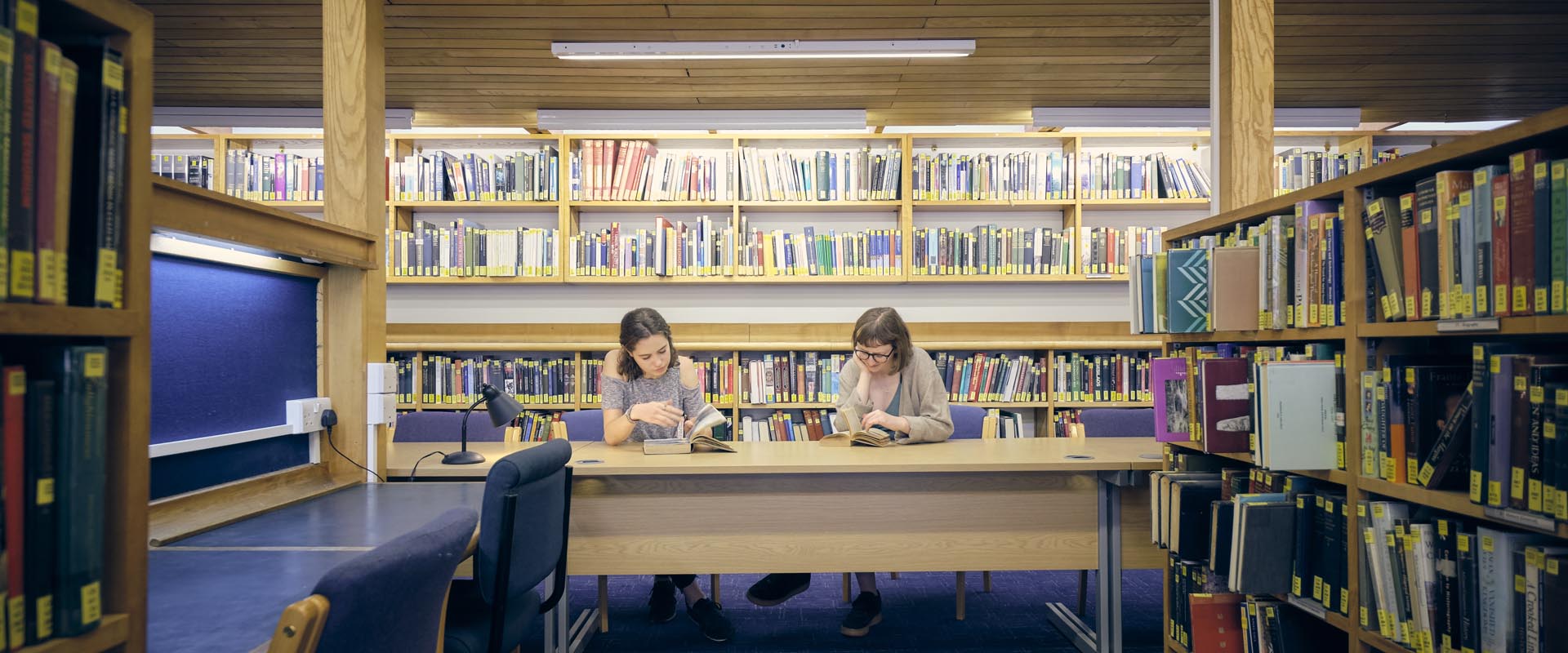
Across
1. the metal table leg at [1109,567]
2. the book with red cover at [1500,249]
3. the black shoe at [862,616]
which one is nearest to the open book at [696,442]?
the black shoe at [862,616]

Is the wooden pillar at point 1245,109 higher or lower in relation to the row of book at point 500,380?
higher

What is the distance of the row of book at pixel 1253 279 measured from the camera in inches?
71.9

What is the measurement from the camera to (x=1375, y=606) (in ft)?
5.56

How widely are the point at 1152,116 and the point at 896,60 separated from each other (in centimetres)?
185

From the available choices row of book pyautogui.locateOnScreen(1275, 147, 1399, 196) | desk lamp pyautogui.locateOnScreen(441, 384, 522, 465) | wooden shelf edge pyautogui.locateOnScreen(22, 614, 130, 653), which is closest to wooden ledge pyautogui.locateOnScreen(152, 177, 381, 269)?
desk lamp pyautogui.locateOnScreen(441, 384, 522, 465)

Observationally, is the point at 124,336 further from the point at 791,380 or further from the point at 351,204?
the point at 791,380

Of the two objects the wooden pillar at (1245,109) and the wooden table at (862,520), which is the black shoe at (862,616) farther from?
the wooden pillar at (1245,109)

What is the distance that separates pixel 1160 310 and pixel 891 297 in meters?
2.75

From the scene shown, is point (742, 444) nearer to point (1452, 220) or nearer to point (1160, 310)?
point (1160, 310)

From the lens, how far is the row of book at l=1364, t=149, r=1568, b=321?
1279 millimetres

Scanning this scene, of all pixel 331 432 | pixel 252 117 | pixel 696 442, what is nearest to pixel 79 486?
pixel 331 432

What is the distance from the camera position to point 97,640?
820 mm

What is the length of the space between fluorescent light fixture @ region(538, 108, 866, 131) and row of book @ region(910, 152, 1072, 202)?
550 millimetres

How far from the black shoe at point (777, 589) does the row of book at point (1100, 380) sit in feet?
7.46
